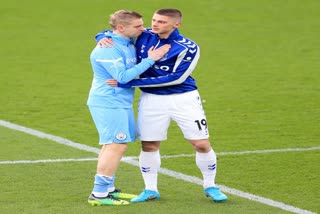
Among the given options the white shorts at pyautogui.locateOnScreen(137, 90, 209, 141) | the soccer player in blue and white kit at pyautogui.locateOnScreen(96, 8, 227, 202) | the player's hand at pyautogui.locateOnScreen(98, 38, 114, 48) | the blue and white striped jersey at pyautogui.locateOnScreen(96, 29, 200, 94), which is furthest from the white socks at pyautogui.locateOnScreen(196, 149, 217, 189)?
the player's hand at pyautogui.locateOnScreen(98, 38, 114, 48)

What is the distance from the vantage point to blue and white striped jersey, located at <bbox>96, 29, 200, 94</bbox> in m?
9.41

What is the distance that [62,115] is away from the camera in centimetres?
1444

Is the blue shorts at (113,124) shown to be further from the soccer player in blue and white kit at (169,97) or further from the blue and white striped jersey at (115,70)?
the soccer player in blue and white kit at (169,97)

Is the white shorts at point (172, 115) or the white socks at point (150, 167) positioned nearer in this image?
the white shorts at point (172, 115)

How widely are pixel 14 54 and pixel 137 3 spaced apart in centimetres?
638

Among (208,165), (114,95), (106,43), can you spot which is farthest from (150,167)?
(106,43)

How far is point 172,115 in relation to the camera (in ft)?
31.2

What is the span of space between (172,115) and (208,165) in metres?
0.59

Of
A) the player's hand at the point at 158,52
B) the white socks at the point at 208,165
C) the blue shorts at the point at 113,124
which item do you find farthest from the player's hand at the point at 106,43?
the white socks at the point at 208,165

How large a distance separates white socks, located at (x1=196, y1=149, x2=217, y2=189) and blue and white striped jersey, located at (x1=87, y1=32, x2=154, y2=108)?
2.73ft

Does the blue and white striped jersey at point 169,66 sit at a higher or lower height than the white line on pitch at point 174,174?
higher

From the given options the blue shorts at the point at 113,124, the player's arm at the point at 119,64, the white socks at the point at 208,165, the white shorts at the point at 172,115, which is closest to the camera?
the player's arm at the point at 119,64

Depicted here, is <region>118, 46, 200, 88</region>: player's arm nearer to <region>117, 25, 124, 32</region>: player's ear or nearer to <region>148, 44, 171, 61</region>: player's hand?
<region>148, 44, 171, 61</region>: player's hand

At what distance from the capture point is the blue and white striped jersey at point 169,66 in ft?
30.9
